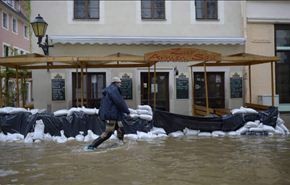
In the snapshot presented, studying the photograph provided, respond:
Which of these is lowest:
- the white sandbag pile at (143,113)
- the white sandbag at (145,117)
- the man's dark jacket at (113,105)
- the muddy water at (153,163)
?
the muddy water at (153,163)

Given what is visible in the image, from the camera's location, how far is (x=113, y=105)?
9.97 m

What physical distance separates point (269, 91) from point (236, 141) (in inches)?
293

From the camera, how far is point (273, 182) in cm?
673

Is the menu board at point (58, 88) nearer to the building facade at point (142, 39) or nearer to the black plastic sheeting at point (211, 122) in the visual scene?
the building facade at point (142, 39)

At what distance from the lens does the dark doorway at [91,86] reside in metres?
16.9

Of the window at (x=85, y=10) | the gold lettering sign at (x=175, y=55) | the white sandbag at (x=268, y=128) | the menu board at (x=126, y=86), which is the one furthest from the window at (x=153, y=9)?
the white sandbag at (x=268, y=128)

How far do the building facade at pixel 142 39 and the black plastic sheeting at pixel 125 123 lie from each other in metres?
4.63

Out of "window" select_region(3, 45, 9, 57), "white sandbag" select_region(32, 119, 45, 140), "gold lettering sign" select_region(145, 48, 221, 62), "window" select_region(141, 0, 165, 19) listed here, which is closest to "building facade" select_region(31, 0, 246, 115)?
"window" select_region(141, 0, 165, 19)

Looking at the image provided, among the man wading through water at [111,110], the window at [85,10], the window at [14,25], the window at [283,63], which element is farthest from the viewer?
the window at [14,25]

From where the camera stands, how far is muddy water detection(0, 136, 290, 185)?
701cm

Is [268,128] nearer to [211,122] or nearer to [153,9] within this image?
[211,122]

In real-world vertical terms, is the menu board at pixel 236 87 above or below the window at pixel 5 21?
below

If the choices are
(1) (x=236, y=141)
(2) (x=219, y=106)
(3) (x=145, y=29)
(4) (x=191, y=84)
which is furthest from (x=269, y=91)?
(1) (x=236, y=141)

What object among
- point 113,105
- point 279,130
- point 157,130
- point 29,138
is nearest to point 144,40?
point 157,130
